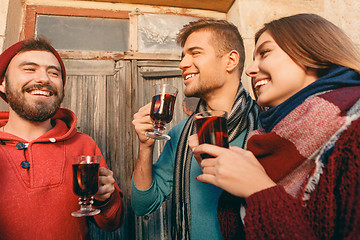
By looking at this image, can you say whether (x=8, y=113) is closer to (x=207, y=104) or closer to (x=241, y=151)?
(x=207, y=104)

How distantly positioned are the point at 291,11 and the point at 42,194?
4123 millimetres

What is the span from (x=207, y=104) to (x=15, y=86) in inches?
65.6

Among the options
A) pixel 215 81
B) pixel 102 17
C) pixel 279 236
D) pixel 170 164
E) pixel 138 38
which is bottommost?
pixel 279 236

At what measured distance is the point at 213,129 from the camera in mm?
1130

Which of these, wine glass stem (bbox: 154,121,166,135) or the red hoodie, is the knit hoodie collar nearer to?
the red hoodie

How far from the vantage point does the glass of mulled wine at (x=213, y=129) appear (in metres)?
1.12

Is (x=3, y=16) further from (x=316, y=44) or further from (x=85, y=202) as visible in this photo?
(x=316, y=44)

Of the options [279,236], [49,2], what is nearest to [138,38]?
[49,2]

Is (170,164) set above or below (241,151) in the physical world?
below

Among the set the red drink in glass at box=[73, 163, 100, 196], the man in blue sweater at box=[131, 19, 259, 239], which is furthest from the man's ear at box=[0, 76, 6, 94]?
the man in blue sweater at box=[131, 19, 259, 239]

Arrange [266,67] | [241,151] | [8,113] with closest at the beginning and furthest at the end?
1. [241,151]
2. [266,67]
3. [8,113]

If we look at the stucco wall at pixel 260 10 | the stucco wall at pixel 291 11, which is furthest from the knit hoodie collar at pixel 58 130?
the stucco wall at pixel 291 11

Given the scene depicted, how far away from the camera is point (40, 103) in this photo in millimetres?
1828

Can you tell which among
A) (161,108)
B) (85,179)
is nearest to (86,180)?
(85,179)
